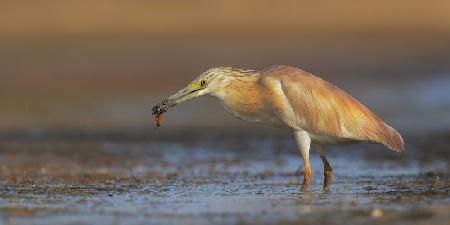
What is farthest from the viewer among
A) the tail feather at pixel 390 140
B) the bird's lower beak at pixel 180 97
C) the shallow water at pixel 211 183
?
the tail feather at pixel 390 140

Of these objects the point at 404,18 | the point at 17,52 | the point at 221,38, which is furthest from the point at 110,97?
the point at 404,18

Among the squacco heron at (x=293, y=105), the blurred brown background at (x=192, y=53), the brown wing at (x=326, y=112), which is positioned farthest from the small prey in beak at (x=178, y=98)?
the blurred brown background at (x=192, y=53)

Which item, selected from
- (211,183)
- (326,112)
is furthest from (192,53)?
(326,112)

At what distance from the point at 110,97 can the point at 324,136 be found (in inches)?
517

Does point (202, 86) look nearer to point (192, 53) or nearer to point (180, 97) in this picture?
point (180, 97)

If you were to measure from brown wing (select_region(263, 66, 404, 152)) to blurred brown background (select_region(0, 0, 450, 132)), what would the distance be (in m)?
6.43

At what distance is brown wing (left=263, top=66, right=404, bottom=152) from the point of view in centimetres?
1091

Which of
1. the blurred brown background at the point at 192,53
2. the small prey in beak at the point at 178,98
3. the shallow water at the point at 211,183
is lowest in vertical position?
the shallow water at the point at 211,183

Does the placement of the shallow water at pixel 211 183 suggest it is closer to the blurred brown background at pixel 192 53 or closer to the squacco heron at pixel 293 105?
the squacco heron at pixel 293 105

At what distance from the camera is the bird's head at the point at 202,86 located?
1079 cm

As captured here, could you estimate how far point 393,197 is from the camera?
31.8 feet

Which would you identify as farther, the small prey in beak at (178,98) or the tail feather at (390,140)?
the tail feather at (390,140)

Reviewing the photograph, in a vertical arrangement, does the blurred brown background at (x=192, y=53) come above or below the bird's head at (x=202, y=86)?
above

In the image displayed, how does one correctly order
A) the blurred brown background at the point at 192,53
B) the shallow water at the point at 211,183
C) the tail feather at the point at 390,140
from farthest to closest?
1. the blurred brown background at the point at 192,53
2. the tail feather at the point at 390,140
3. the shallow water at the point at 211,183
